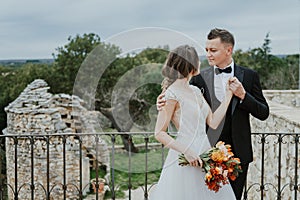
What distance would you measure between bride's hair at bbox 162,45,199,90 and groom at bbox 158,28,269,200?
22 cm

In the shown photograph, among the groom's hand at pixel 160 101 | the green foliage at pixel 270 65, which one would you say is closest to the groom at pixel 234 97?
the groom's hand at pixel 160 101

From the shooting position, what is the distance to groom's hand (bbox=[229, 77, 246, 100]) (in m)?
2.39

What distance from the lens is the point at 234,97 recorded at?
2.51 m

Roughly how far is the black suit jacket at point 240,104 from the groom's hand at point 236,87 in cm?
9

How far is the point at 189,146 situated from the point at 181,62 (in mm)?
439

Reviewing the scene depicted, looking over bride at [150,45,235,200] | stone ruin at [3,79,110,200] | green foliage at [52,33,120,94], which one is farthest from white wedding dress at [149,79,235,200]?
green foliage at [52,33,120,94]

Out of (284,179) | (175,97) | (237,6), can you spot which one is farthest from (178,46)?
(237,6)

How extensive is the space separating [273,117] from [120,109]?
2.98 m

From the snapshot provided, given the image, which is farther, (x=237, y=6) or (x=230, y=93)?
(x=237, y=6)

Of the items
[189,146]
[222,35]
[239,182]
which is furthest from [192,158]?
[222,35]

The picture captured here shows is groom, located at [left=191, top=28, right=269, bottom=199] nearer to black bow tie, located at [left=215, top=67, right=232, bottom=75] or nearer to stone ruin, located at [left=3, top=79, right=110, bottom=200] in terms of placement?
black bow tie, located at [left=215, top=67, right=232, bottom=75]

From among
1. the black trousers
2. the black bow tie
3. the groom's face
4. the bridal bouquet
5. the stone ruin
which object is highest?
the groom's face

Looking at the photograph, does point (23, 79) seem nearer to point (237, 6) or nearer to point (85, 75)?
point (237, 6)

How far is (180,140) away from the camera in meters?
2.37
